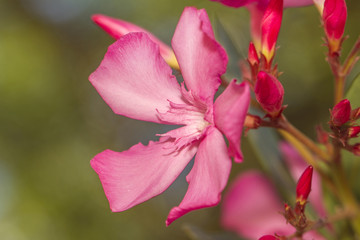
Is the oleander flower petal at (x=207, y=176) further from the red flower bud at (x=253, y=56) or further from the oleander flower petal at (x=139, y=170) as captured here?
the red flower bud at (x=253, y=56)

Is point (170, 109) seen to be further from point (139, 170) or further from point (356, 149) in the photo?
point (356, 149)

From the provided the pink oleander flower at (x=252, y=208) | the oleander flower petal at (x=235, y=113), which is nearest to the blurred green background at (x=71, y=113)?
the pink oleander flower at (x=252, y=208)

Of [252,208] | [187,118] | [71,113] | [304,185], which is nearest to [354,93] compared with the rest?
[304,185]

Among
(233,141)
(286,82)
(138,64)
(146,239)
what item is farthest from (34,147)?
(233,141)

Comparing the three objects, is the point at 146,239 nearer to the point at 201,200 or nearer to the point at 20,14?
the point at 20,14

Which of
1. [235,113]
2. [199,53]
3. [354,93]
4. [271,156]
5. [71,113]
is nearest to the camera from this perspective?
[235,113]

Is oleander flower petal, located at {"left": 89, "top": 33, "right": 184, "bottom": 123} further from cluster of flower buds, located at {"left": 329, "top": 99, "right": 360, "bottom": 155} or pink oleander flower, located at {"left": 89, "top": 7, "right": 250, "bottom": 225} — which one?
cluster of flower buds, located at {"left": 329, "top": 99, "right": 360, "bottom": 155}
